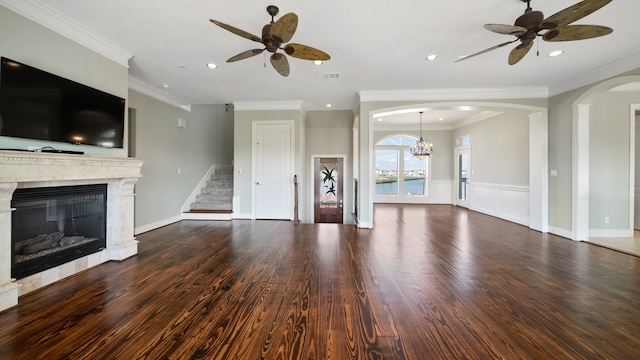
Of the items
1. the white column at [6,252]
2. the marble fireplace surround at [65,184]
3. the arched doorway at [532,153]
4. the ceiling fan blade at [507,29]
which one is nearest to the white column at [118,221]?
the marble fireplace surround at [65,184]

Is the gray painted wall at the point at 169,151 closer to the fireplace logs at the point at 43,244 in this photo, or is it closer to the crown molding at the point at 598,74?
the fireplace logs at the point at 43,244

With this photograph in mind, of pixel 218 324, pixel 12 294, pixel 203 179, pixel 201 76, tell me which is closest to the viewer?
pixel 218 324

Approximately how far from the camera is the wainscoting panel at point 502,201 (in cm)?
564

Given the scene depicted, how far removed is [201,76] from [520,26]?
4.61 metres

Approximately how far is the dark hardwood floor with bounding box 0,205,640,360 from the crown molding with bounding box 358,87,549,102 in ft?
9.88

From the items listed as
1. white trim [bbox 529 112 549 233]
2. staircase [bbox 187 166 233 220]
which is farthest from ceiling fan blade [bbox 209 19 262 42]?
white trim [bbox 529 112 549 233]

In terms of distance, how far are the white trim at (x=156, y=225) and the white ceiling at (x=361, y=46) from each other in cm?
281

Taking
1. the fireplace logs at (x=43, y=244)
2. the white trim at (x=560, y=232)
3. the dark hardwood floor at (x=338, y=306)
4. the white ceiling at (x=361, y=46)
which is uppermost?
the white ceiling at (x=361, y=46)

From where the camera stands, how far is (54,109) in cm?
258

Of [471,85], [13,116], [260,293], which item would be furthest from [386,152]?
[13,116]

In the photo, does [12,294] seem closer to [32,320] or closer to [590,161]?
[32,320]

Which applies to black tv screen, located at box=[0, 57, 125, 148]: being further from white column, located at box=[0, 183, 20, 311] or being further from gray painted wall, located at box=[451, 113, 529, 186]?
gray painted wall, located at box=[451, 113, 529, 186]

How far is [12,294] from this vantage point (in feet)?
6.84

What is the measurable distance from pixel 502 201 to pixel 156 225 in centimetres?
843
